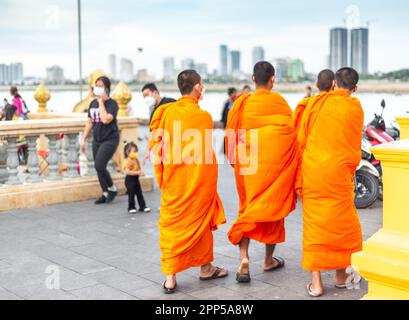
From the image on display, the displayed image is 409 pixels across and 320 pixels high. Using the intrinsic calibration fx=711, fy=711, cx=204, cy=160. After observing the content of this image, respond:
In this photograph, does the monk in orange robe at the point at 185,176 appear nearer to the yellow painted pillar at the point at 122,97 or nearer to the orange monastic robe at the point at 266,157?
the orange monastic robe at the point at 266,157

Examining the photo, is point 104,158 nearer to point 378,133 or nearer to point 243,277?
point 378,133

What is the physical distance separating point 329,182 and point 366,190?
12.9ft

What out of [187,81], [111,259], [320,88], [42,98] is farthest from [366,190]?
[42,98]

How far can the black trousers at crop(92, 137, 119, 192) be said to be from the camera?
9.00 m

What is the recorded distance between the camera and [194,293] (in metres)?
5.27

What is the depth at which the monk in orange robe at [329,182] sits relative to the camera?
514 cm

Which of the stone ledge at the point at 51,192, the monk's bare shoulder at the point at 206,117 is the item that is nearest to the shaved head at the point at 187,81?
the monk's bare shoulder at the point at 206,117

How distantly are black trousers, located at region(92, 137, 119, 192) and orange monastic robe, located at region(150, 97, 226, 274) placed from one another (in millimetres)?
3666

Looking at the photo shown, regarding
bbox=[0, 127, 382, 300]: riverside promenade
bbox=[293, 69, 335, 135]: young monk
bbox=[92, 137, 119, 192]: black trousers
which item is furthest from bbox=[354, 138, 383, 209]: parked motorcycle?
bbox=[293, 69, 335, 135]: young monk

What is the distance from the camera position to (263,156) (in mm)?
5531

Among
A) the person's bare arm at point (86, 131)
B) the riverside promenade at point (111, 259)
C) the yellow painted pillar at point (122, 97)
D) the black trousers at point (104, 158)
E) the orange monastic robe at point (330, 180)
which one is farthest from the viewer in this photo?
the yellow painted pillar at point (122, 97)

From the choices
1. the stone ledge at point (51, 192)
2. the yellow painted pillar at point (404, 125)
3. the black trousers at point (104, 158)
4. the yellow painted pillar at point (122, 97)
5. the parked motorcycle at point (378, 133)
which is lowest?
the stone ledge at point (51, 192)

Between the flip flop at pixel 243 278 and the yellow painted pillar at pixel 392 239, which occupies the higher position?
the yellow painted pillar at pixel 392 239
